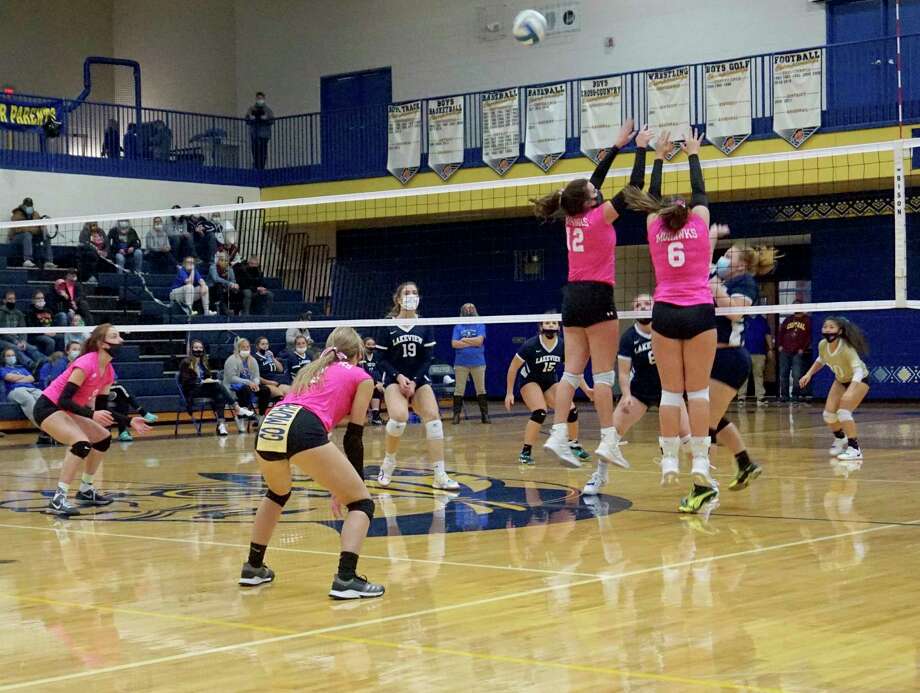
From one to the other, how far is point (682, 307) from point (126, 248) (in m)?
15.5

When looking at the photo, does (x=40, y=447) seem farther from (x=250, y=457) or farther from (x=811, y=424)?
(x=811, y=424)

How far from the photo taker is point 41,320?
19.1m

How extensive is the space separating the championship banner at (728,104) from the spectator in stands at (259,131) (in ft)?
32.2

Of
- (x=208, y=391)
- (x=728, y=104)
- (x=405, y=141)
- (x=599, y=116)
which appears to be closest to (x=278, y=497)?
(x=208, y=391)

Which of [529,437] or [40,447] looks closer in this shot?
[529,437]

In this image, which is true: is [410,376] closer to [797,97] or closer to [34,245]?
[34,245]

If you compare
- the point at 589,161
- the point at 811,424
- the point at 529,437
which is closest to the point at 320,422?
the point at 529,437

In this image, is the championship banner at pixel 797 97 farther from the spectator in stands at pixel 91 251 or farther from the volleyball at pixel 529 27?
the spectator in stands at pixel 91 251

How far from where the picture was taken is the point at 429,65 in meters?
29.2

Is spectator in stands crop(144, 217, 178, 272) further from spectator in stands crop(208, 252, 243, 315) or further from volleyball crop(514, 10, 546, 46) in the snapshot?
volleyball crop(514, 10, 546, 46)

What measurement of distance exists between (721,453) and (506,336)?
539 inches

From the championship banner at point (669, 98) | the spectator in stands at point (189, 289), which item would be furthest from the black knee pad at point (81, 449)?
the championship banner at point (669, 98)

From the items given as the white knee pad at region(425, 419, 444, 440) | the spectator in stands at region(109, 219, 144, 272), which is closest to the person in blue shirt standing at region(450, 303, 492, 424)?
the spectator in stands at region(109, 219, 144, 272)

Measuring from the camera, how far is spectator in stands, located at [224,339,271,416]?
19172mm
